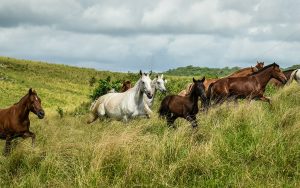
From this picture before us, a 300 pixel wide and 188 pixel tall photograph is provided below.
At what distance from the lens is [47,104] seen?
200 ft

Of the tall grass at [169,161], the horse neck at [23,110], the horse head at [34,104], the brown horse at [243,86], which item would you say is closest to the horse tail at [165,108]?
the brown horse at [243,86]

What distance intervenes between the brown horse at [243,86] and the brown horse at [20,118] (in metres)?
5.81

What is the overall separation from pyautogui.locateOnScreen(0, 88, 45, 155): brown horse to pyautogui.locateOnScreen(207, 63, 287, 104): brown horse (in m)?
5.81

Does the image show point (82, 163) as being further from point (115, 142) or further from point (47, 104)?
point (47, 104)

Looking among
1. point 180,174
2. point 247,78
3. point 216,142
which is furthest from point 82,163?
point 247,78

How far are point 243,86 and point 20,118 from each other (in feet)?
23.2

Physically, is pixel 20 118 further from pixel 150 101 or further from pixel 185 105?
pixel 150 101

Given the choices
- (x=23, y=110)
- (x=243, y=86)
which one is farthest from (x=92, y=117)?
(x=243, y=86)

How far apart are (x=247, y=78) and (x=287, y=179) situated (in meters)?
8.13

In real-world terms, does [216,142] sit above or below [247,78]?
below

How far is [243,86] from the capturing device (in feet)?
49.5

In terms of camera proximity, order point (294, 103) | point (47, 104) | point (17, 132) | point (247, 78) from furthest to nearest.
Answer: point (47, 104) < point (247, 78) < point (294, 103) < point (17, 132)

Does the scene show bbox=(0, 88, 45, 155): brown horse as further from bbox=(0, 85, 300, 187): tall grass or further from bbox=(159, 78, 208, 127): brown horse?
bbox=(159, 78, 208, 127): brown horse

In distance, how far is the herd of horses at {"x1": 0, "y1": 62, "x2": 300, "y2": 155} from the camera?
12.1m
